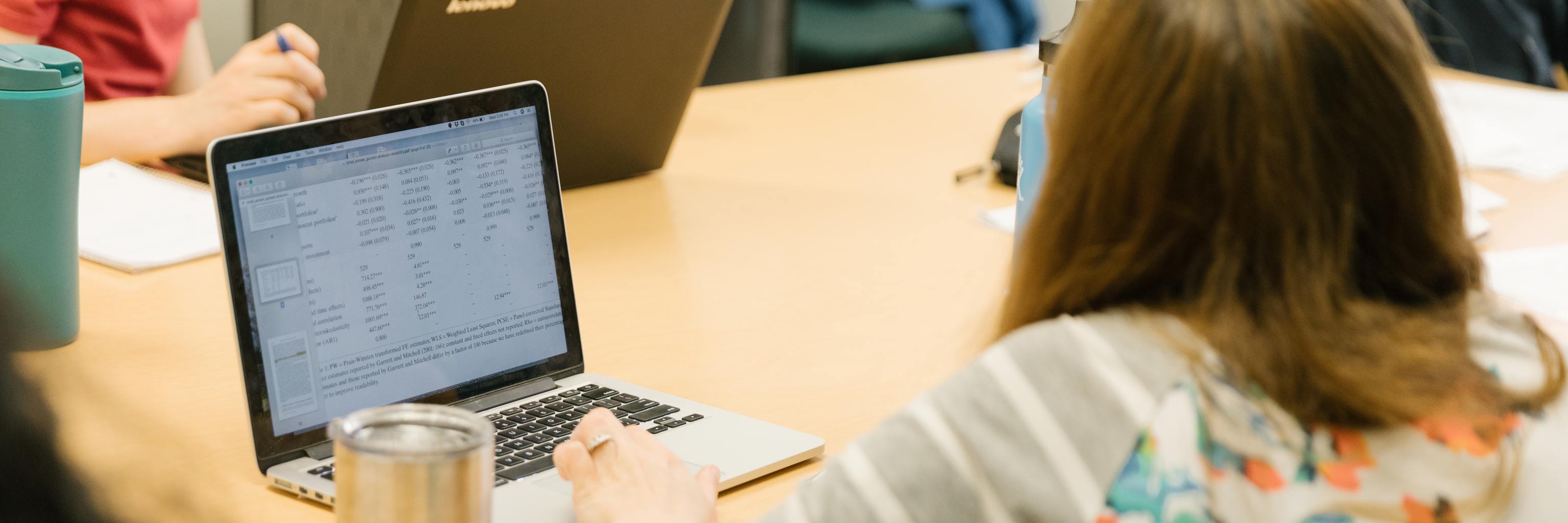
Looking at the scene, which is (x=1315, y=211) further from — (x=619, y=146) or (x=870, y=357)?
(x=619, y=146)

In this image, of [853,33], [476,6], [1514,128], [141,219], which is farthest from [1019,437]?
[853,33]

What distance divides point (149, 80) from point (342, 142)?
1.06 metres

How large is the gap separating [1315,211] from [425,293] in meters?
0.55

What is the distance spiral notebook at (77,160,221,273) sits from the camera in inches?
47.5

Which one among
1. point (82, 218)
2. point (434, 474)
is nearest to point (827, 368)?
point (434, 474)

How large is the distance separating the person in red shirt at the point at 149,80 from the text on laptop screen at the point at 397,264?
52 cm

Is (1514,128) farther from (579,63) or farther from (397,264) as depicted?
(397,264)

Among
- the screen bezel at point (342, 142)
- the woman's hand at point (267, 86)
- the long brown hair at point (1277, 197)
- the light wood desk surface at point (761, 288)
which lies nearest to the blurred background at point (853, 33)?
the light wood desk surface at point (761, 288)

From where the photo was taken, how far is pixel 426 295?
0.88 metres

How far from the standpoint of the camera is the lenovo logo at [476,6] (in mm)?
1288

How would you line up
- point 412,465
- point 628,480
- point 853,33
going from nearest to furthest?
point 412,465 < point 628,480 < point 853,33

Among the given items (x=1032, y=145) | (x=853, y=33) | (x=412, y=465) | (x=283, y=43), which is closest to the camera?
(x=412, y=465)

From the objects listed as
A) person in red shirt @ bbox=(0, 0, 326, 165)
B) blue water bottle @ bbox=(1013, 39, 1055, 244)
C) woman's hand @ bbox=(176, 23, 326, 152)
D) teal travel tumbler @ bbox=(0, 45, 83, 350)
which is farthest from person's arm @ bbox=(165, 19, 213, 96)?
blue water bottle @ bbox=(1013, 39, 1055, 244)

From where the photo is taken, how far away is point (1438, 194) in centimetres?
63
